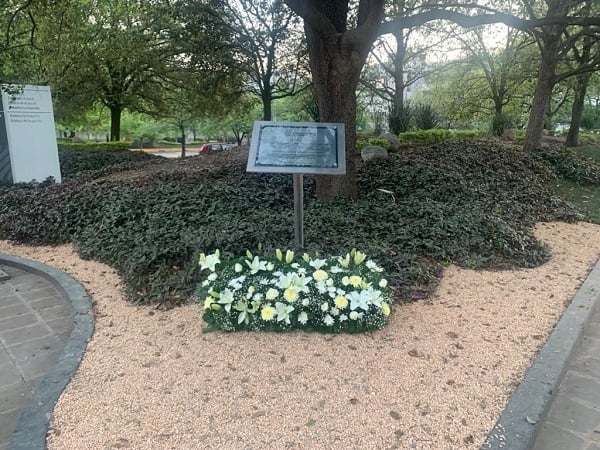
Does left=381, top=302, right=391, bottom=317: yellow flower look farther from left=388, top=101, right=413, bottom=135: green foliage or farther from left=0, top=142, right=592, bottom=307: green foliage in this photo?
left=388, top=101, right=413, bottom=135: green foliage

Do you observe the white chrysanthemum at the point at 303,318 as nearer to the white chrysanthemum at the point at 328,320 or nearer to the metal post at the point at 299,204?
the white chrysanthemum at the point at 328,320

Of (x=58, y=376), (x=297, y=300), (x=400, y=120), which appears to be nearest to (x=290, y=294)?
(x=297, y=300)

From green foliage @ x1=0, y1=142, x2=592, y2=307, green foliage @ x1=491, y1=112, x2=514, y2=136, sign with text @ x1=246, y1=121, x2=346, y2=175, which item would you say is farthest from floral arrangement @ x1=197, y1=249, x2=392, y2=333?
green foliage @ x1=491, y1=112, x2=514, y2=136

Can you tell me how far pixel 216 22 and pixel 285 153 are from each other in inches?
317

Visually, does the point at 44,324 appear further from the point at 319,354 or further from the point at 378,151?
the point at 378,151

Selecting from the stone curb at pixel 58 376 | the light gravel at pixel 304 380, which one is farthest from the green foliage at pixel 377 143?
the stone curb at pixel 58 376

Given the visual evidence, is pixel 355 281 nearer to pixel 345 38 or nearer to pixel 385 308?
pixel 385 308

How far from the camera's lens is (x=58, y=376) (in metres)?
2.46

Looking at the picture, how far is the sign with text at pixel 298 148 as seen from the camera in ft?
11.1

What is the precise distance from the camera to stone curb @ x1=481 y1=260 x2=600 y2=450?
1.96 metres

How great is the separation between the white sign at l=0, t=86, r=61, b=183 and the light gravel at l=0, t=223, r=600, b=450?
647 cm

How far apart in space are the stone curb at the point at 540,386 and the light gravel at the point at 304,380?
59 mm

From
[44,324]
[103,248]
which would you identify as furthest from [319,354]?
[103,248]

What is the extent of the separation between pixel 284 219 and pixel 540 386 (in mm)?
2901
